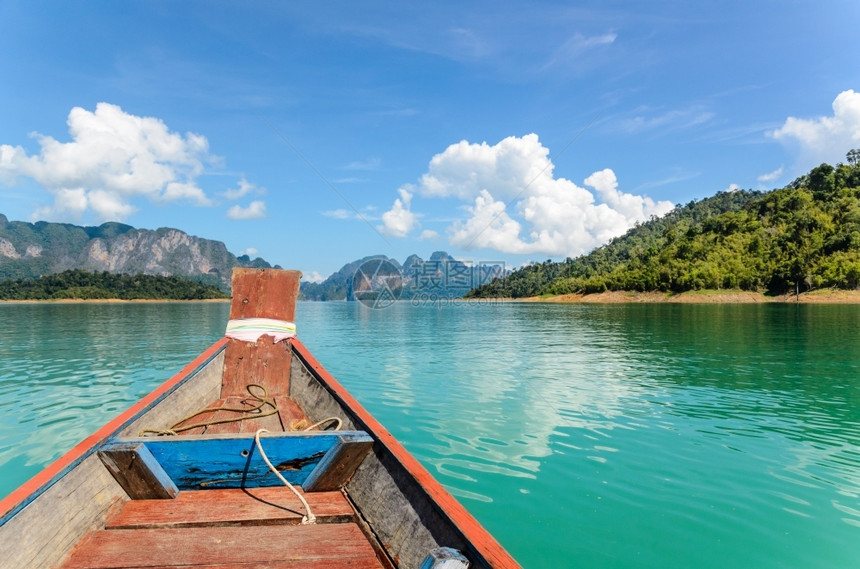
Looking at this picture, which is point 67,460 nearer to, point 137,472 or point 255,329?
point 137,472

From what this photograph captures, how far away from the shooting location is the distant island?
13400 cm

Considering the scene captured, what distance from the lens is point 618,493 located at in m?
6.37

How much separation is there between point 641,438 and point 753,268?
10196 cm

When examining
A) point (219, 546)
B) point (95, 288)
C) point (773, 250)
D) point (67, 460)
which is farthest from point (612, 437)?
point (95, 288)

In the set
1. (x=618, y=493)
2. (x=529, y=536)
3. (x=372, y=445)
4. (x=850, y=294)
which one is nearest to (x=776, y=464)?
(x=618, y=493)

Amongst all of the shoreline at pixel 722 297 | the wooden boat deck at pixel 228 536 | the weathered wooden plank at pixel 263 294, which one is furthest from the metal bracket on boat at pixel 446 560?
the shoreline at pixel 722 297

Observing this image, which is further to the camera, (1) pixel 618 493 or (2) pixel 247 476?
(1) pixel 618 493

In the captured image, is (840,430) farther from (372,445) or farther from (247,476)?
(247,476)

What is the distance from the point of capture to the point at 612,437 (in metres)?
8.71

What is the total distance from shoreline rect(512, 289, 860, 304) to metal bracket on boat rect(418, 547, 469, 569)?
94.5 m

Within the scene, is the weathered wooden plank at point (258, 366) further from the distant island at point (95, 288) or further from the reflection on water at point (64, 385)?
the distant island at point (95, 288)

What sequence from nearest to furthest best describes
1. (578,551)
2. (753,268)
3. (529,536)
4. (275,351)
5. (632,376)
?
(578,551), (529,536), (275,351), (632,376), (753,268)

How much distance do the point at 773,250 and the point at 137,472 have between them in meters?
115

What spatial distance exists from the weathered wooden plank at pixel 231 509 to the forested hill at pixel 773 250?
96.6 metres
